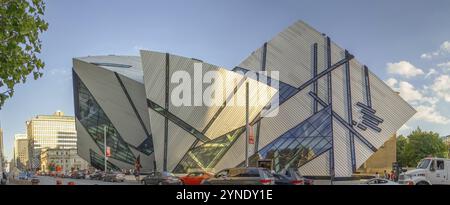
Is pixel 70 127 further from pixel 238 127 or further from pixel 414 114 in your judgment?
pixel 414 114

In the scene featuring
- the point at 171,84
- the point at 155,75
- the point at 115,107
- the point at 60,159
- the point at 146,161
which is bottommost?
the point at 60,159

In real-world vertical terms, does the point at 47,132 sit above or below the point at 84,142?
above

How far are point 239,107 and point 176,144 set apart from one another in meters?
10.1

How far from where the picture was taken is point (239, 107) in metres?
63.4

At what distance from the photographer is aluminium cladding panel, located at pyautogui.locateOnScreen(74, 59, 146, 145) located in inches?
2926

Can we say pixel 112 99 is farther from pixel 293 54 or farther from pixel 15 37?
pixel 15 37

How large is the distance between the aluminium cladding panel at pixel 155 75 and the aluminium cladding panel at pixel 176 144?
163 inches

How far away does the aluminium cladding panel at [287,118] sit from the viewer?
6600 centimetres

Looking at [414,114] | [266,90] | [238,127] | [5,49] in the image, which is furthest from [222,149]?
[5,49]

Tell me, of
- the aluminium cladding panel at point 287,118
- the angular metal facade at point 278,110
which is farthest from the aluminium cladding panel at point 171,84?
the aluminium cladding panel at point 287,118

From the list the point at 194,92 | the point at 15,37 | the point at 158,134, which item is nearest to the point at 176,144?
the point at 158,134

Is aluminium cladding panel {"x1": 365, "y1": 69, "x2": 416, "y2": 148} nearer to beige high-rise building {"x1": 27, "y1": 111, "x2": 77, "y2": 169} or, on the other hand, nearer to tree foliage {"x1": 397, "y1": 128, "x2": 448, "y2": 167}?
tree foliage {"x1": 397, "y1": 128, "x2": 448, "y2": 167}

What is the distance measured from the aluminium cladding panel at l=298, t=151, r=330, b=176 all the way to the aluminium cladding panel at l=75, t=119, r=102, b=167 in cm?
4349

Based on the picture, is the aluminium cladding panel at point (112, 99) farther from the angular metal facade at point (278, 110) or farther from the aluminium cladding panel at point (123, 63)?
the aluminium cladding panel at point (123, 63)
